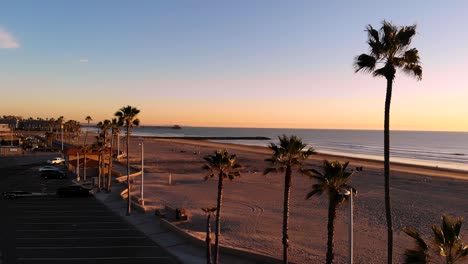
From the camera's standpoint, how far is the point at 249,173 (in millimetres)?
69250

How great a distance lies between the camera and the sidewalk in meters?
22.9

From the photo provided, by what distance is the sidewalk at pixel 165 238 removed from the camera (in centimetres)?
2286

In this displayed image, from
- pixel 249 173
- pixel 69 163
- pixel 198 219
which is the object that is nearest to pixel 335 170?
pixel 198 219

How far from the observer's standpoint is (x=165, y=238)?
87.5 feet

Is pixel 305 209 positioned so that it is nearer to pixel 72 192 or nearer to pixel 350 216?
pixel 72 192

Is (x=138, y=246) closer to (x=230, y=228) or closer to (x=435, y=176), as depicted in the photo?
(x=230, y=228)

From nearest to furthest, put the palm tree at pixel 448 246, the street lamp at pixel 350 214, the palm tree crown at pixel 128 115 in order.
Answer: the palm tree at pixel 448 246 → the street lamp at pixel 350 214 → the palm tree crown at pixel 128 115

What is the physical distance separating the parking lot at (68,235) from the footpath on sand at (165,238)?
578 mm

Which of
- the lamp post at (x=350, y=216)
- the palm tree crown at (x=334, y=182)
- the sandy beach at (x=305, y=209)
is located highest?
the palm tree crown at (x=334, y=182)

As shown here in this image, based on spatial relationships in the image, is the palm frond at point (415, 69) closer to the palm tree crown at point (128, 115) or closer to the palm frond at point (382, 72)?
the palm frond at point (382, 72)

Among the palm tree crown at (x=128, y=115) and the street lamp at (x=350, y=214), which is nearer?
the street lamp at (x=350, y=214)

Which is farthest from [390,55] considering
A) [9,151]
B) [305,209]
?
[9,151]

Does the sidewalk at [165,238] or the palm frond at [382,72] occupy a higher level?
the palm frond at [382,72]

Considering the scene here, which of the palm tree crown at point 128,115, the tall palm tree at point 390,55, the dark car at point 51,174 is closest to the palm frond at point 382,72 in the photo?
the tall palm tree at point 390,55
